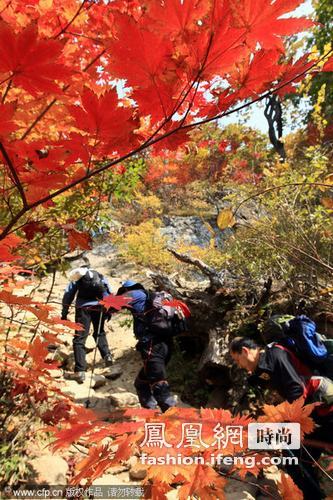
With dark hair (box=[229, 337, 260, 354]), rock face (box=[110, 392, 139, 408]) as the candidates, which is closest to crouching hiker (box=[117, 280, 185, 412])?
rock face (box=[110, 392, 139, 408])

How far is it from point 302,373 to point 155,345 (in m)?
1.37

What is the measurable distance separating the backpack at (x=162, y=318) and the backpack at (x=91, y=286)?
3.51 ft

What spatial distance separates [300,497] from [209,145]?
43.3 feet

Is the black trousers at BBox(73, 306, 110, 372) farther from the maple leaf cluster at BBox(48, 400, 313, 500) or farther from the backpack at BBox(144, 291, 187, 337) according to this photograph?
the maple leaf cluster at BBox(48, 400, 313, 500)

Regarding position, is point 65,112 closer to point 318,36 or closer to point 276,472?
point 276,472

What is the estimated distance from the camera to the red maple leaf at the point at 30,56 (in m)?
0.63

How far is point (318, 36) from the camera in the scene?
8.50 meters

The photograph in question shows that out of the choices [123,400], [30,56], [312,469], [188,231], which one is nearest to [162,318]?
[123,400]

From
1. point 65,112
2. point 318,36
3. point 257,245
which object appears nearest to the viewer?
point 65,112

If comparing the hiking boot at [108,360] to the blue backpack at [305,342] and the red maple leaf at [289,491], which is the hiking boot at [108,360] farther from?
the red maple leaf at [289,491]

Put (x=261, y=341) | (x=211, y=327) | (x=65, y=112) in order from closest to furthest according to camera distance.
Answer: (x=65, y=112) → (x=261, y=341) → (x=211, y=327)

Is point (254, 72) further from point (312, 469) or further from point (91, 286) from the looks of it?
point (91, 286)

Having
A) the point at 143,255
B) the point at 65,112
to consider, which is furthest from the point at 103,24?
the point at 143,255

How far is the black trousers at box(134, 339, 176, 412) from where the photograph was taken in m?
2.87
